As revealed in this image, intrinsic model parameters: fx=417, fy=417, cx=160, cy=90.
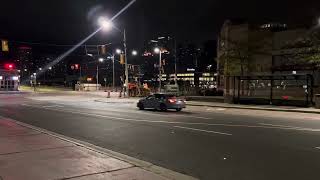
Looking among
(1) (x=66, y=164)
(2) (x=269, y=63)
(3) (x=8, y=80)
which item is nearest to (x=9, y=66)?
(3) (x=8, y=80)

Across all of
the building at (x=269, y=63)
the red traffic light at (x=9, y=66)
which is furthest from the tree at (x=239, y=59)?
the red traffic light at (x=9, y=66)

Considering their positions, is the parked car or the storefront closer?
the parked car

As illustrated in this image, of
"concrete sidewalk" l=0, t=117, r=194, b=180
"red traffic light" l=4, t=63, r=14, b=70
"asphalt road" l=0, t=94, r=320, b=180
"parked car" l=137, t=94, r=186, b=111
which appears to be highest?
"red traffic light" l=4, t=63, r=14, b=70

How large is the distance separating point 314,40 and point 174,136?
2599cm

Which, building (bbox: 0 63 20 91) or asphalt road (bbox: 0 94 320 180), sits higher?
building (bbox: 0 63 20 91)

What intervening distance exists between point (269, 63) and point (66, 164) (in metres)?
61.8

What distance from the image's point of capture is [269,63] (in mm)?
67500

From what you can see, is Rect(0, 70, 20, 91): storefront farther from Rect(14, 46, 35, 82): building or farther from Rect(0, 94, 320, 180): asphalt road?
Rect(0, 94, 320, 180): asphalt road

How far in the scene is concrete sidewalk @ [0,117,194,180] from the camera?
26.9ft

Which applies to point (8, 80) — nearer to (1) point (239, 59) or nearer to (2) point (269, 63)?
(2) point (269, 63)

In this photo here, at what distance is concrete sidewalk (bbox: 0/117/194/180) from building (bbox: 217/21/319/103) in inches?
934

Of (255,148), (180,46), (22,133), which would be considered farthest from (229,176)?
(180,46)

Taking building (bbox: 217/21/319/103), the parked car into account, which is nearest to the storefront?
building (bbox: 217/21/319/103)

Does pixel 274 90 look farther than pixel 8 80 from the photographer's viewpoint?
No
